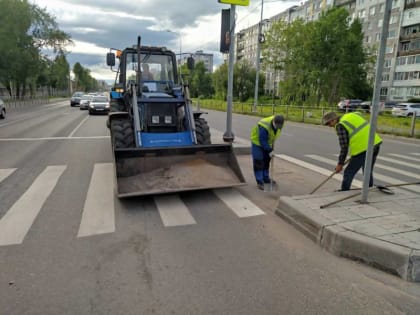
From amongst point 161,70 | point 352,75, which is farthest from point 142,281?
point 352,75

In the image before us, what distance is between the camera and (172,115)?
306 inches

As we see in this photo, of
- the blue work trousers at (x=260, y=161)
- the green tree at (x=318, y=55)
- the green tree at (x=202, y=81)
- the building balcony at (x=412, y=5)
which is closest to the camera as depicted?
the blue work trousers at (x=260, y=161)

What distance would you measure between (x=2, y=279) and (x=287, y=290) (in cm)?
278

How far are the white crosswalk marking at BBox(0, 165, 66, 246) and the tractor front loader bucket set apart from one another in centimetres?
131

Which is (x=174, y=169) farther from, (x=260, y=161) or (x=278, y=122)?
(x=278, y=122)

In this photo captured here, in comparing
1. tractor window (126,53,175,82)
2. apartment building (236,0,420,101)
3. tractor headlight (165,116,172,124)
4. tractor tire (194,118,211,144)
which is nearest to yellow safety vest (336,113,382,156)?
tractor tire (194,118,211,144)

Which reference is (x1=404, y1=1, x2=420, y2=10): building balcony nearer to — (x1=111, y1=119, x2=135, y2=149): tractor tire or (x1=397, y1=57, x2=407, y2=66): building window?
(x1=397, y1=57, x2=407, y2=66): building window

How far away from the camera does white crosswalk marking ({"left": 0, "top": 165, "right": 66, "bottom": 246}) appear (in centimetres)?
388

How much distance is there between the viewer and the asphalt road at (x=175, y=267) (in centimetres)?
267

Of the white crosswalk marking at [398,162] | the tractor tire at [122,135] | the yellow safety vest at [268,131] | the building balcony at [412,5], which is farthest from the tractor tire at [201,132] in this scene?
the building balcony at [412,5]

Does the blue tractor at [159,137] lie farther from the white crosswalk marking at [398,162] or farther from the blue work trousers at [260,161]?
the white crosswalk marking at [398,162]

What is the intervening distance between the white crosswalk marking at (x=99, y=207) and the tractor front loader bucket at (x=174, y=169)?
376mm

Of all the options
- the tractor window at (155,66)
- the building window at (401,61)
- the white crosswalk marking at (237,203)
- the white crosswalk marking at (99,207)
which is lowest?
the white crosswalk marking at (99,207)

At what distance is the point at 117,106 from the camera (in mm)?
9234
